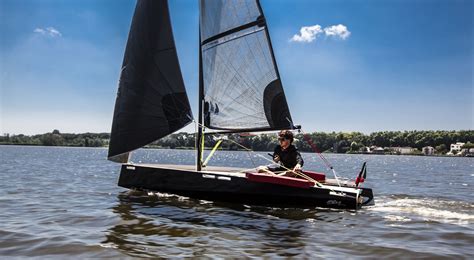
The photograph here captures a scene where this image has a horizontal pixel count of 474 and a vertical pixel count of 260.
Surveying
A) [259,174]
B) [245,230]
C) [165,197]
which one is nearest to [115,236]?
[245,230]

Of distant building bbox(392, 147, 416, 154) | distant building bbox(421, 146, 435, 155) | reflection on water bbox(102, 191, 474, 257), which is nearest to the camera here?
reflection on water bbox(102, 191, 474, 257)

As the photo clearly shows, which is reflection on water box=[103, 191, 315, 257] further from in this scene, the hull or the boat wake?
the boat wake

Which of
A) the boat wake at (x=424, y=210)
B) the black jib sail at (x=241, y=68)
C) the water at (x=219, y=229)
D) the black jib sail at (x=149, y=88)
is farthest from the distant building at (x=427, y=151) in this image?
the black jib sail at (x=149, y=88)

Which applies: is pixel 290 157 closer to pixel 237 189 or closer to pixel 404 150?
pixel 237 189

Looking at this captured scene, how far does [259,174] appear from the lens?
12.5 meters

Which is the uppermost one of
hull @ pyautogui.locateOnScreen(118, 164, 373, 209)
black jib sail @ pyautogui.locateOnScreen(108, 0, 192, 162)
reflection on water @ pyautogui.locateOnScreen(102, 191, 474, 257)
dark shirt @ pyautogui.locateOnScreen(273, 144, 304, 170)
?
black jib sail @ pyautogui.locateOnScreen(108, 0, 192, 162)

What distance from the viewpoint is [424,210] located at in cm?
1378

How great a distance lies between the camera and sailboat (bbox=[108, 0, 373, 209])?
14.4m

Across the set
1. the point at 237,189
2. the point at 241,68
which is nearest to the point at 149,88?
the point at 241,68

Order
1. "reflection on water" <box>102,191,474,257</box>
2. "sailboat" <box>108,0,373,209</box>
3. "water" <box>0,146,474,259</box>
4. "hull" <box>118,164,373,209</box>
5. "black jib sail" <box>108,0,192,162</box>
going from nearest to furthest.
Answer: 1. "water" <box>0,146,474,259</box>
2. "reflection on water" <box>102,191,474,257</box>
3. "hull" <box>118,164,373,209</box>
4. "sailboat" <box>108,0,373,209</box>
5. "black jib sail" <box>108,0,192,162</box>

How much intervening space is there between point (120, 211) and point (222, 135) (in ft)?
14.9

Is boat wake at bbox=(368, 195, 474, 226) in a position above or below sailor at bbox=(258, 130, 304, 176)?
below

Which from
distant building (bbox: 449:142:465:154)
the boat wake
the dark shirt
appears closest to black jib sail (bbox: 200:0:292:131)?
the dark shirt

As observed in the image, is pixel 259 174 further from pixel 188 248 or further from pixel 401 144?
pixel 401 144
